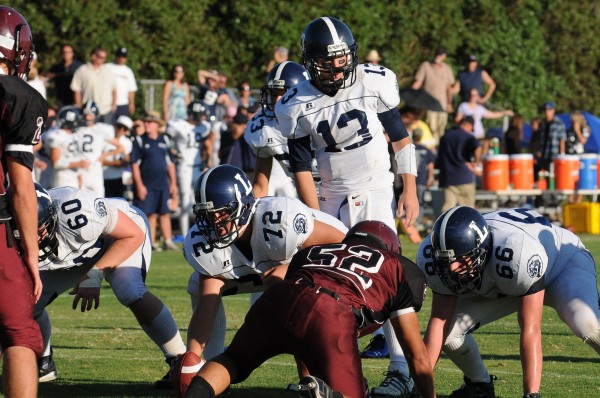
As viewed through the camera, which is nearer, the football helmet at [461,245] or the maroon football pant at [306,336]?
the maroon football pant at [306,336]

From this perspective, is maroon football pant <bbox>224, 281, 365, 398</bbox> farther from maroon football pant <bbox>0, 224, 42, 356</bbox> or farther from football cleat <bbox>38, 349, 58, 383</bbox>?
football cleat <bbox>38, 349, 58, 383</bbox>

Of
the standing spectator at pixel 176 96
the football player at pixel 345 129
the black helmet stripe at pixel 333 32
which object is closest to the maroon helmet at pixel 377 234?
the football player at pixel 345 129

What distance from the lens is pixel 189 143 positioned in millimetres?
15125

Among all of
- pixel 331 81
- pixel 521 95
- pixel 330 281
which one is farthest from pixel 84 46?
pixel 330 281

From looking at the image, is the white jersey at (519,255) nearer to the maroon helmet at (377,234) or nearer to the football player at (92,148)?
the maroon helmet at (377,234)

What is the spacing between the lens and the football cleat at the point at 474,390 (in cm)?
593

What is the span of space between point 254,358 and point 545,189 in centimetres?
1330

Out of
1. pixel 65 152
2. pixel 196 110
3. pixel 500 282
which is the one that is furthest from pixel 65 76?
pixel 500 282

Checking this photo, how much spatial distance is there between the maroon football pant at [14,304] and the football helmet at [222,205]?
93 cm

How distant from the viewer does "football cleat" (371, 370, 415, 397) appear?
591 cm

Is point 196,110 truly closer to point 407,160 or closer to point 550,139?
point 550,139

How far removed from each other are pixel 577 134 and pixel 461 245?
13733mm

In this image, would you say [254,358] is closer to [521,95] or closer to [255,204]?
[255,204]

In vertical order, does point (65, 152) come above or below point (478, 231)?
below
